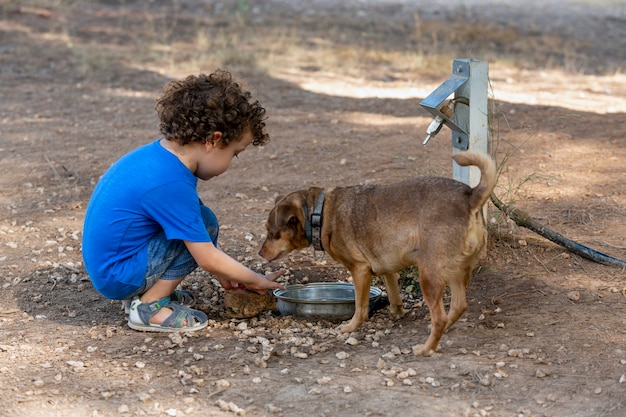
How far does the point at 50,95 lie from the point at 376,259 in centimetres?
749

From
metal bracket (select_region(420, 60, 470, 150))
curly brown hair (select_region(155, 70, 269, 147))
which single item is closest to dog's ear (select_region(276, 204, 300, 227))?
curly brown hair (select_region(155, 70, 269, 147))

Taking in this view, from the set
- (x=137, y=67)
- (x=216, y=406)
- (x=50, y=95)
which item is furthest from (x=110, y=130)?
(x=216, y=406)

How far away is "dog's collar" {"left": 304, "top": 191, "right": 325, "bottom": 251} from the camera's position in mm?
4613

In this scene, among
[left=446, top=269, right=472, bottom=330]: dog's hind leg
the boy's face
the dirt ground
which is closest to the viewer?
the dirt ground

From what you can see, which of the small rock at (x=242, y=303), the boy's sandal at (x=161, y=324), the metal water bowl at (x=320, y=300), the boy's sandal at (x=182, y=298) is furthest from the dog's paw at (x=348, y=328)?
the boy's sandal at (x=182, y=298)

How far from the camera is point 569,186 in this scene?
6.50 meters

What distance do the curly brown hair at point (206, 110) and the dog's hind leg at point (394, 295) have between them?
1.15 metres

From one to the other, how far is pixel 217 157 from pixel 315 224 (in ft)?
2.16

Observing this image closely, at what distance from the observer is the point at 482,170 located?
400 cm

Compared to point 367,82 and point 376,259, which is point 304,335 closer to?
point 376,259

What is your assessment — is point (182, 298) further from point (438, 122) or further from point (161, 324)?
point (438, 122)

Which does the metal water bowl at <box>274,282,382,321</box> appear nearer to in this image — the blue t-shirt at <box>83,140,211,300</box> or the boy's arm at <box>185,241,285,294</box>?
the boy's arm at <box>185,241,285,294</box>

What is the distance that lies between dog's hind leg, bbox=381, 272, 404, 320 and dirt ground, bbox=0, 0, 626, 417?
10cm

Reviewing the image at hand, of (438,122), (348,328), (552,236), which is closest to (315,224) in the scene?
(348,328)
